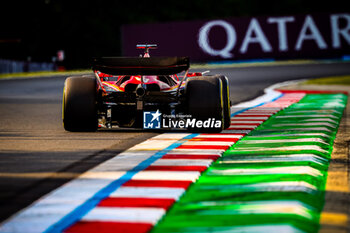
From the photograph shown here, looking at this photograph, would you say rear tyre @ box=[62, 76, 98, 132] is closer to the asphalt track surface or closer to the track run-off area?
the asphalt track surface

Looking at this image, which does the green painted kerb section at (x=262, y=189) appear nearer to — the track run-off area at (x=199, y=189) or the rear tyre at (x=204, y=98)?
the track run-off area at (x=199, y=189)

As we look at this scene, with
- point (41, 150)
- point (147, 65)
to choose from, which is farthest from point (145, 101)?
point (41, 150)

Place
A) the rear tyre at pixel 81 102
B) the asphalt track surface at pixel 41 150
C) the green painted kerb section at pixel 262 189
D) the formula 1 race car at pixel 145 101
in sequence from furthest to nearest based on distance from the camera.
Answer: the rear tyre at pixel 81 102
the formula 1 race car at pixel 145 101
the asphalt track surface at pixel 41 150
the green painted kerb section at pixel 262 189

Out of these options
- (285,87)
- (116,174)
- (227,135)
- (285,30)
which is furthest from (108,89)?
(285,30)

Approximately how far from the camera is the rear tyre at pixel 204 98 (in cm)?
1022

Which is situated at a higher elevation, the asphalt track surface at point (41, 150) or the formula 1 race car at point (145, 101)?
the formula 1 race car at point (145, 101)

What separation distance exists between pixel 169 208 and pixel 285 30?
40.4 meters

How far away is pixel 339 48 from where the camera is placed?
45.1 metres

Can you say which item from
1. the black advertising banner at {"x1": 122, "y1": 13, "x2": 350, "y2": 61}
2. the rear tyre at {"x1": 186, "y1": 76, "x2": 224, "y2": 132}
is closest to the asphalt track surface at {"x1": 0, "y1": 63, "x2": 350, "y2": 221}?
the rear tyre at {"x1": 186, "y1": 76, "x2": 224, "y2": 132}

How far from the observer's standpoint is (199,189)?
6.46m

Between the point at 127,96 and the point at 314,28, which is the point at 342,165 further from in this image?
the point at 314,28

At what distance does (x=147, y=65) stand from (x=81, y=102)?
1.02m

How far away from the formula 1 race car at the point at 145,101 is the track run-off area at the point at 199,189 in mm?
264

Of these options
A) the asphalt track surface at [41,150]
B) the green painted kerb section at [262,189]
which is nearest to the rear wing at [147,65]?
the asphalt track surface at [41,150]
